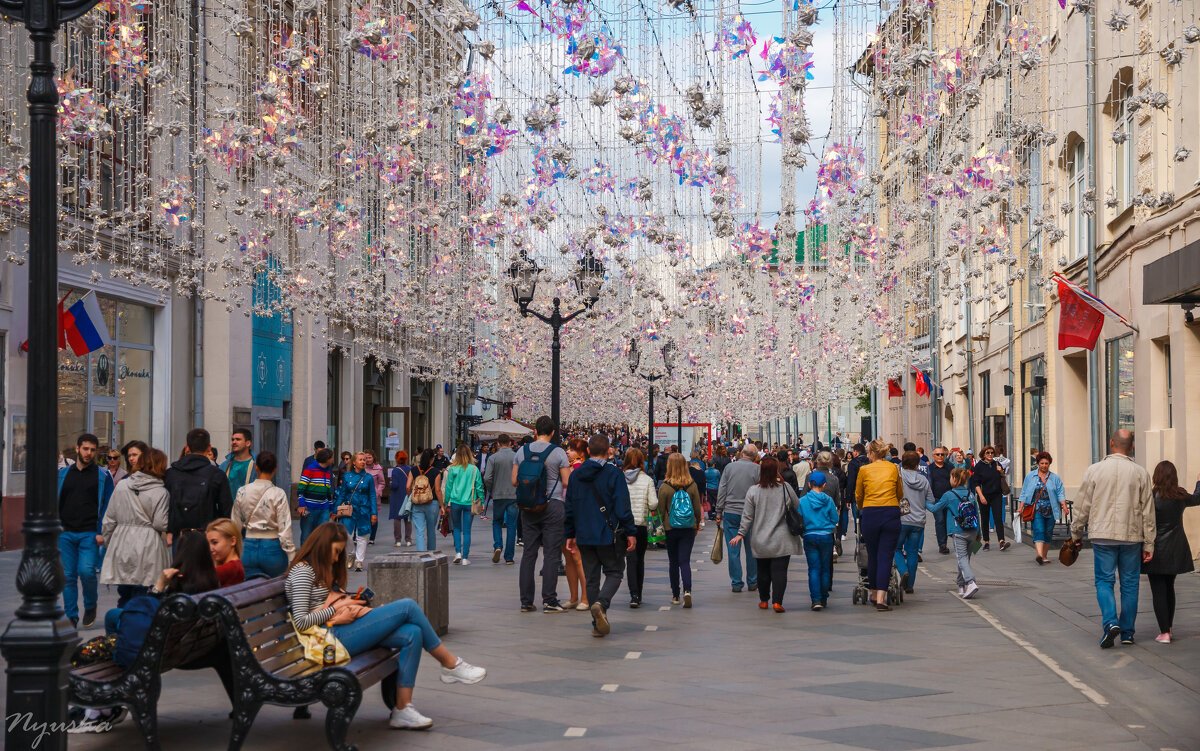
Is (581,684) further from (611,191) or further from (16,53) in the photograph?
(16,53)

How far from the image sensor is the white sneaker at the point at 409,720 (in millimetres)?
8117

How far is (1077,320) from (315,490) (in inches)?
549

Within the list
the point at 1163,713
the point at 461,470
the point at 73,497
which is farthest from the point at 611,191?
the point at 1163,713

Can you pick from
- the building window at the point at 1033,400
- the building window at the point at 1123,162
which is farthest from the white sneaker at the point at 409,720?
the building window at the point at 1033,400

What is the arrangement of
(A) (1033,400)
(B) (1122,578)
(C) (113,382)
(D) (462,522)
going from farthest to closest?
(A) (1033,400) < (C) (113,382) < (D) (462,522) < (B) (1122,578)

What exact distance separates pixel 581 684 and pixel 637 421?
65.0m

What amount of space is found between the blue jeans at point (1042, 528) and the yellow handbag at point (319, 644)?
608 inches

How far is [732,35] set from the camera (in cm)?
1240

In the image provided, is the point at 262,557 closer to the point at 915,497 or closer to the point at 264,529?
the point at 264,529

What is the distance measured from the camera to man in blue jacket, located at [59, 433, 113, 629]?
1291cm

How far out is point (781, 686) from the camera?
32.0 ft

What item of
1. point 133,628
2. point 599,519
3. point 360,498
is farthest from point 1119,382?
point 133,628

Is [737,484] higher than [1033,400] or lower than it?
lower

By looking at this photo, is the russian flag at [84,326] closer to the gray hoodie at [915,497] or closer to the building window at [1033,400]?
the gray hoodie at [915,497]
